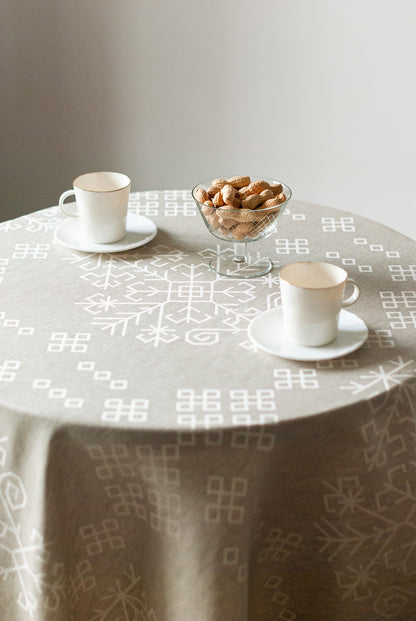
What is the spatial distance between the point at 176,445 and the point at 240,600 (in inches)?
9.9

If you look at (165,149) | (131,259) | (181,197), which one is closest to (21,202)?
(165,149)

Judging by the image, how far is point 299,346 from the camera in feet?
3.69

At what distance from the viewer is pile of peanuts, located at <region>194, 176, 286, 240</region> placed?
4.18 ft

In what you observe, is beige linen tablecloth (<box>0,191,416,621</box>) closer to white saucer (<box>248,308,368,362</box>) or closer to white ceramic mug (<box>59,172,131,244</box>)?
white saucer (<box>248,308,368,362</box>)

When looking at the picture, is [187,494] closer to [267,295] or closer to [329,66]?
[267,295]

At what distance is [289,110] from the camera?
263 centimetres

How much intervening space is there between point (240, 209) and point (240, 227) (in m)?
0.03

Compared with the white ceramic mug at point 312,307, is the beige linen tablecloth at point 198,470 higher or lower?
lower

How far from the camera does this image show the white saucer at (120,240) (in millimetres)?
1429

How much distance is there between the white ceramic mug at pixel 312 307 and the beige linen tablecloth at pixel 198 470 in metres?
0.05

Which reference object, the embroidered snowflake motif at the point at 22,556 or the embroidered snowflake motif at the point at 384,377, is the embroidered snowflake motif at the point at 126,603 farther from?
the embroidered snowflake motif at the point at 384,377

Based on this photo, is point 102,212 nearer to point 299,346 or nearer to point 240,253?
point 240,253

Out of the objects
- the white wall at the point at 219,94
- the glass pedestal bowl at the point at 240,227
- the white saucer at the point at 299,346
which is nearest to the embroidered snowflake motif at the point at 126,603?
the white saucer at the point at 299,346

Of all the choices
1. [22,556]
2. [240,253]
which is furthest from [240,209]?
[22,556]
